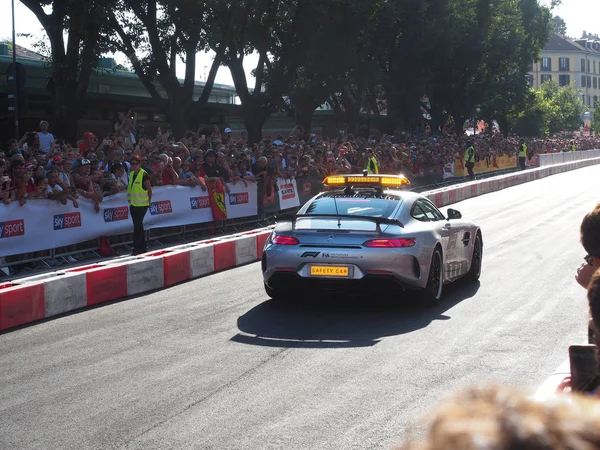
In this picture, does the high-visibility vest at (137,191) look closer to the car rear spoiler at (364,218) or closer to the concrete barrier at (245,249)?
the concrete barrier at (245,249)

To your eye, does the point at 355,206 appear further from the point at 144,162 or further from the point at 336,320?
the point at 144,162

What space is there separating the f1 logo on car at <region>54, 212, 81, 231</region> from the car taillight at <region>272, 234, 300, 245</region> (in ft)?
16.3

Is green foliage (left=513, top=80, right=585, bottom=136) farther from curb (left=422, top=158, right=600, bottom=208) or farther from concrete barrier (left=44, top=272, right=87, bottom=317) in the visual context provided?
concrete barrier (left=44, top=272, right=87, bottom=317)

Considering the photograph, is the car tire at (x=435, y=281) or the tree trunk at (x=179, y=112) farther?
the tree trunk at (x=179, y=112)

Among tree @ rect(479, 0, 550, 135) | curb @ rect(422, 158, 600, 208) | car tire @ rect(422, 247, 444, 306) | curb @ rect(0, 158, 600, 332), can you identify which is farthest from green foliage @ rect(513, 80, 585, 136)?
car tire @ rect(422, 247, 444, 306)

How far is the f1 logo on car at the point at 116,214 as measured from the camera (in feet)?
53.1

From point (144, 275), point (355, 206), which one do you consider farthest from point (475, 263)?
point (144, 275)

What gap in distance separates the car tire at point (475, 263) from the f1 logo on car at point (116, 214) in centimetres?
619

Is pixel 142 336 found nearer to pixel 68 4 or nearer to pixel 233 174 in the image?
pixel 233 174

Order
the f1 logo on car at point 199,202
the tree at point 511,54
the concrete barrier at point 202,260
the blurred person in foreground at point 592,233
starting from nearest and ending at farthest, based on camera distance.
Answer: the blurred person in foreground at point 592,233, the concrete barrier at point 202,260, the f1 logo on car at point 199,202, the tree at point 511,54

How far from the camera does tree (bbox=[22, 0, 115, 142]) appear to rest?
2286 cm

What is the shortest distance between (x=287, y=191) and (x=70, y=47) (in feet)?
20.6

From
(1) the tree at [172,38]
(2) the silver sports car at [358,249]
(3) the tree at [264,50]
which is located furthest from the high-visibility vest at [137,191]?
(3) the tree at [264,50]

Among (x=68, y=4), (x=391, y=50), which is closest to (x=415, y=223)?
(x=68, y=4)
